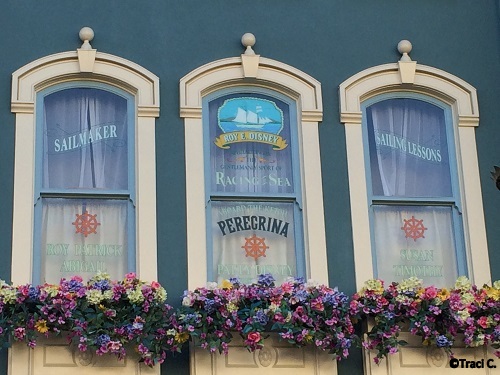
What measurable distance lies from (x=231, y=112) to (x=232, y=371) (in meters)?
2.71

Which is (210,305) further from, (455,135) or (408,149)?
(455,135)

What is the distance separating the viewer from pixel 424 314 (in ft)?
36.4

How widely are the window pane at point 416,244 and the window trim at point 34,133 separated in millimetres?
2259

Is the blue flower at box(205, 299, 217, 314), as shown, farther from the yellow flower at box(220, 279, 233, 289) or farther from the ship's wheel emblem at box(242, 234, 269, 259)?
the ship's wheel emblem at box(242, 234, 269, 259)

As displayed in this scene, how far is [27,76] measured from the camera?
38.8ft

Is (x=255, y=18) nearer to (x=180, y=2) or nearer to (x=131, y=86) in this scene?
(x=180, y=2)

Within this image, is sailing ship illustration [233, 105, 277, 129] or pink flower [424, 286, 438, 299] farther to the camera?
sailing ship illustration [233, 105, 277, 129]

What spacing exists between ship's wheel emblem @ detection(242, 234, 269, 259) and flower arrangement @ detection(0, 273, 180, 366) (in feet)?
3.98

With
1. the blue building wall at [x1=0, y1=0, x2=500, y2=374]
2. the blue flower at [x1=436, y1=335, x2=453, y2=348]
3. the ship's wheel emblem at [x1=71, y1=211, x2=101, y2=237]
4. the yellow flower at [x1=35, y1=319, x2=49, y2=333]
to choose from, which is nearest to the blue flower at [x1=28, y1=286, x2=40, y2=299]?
the yellow flower at [x1=35, y1=319, x2=49, y2=333]

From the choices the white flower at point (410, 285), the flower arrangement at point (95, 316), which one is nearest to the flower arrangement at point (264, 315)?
the flower arrangement at point (95, 316)

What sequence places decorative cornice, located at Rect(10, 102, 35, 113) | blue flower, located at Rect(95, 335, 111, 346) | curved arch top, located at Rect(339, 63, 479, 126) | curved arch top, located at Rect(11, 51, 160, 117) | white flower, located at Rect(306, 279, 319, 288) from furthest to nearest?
curved arch top, located at Rect(339, 63, 479, 126) → curved arch top, located at Rect(11, 51, 160, 117) → decorative cornice, located at Rect(10, 102, 35, 113) → white flower, located at Rect(306, 279, 319, 288) → blue flower, located at Rect(95, 335, 111, 346)

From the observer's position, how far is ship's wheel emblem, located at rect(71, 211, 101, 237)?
37.6 ft

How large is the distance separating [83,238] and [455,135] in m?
3.93

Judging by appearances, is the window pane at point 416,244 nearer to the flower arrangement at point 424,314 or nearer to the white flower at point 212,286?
the flower arrangement at point 424,314
